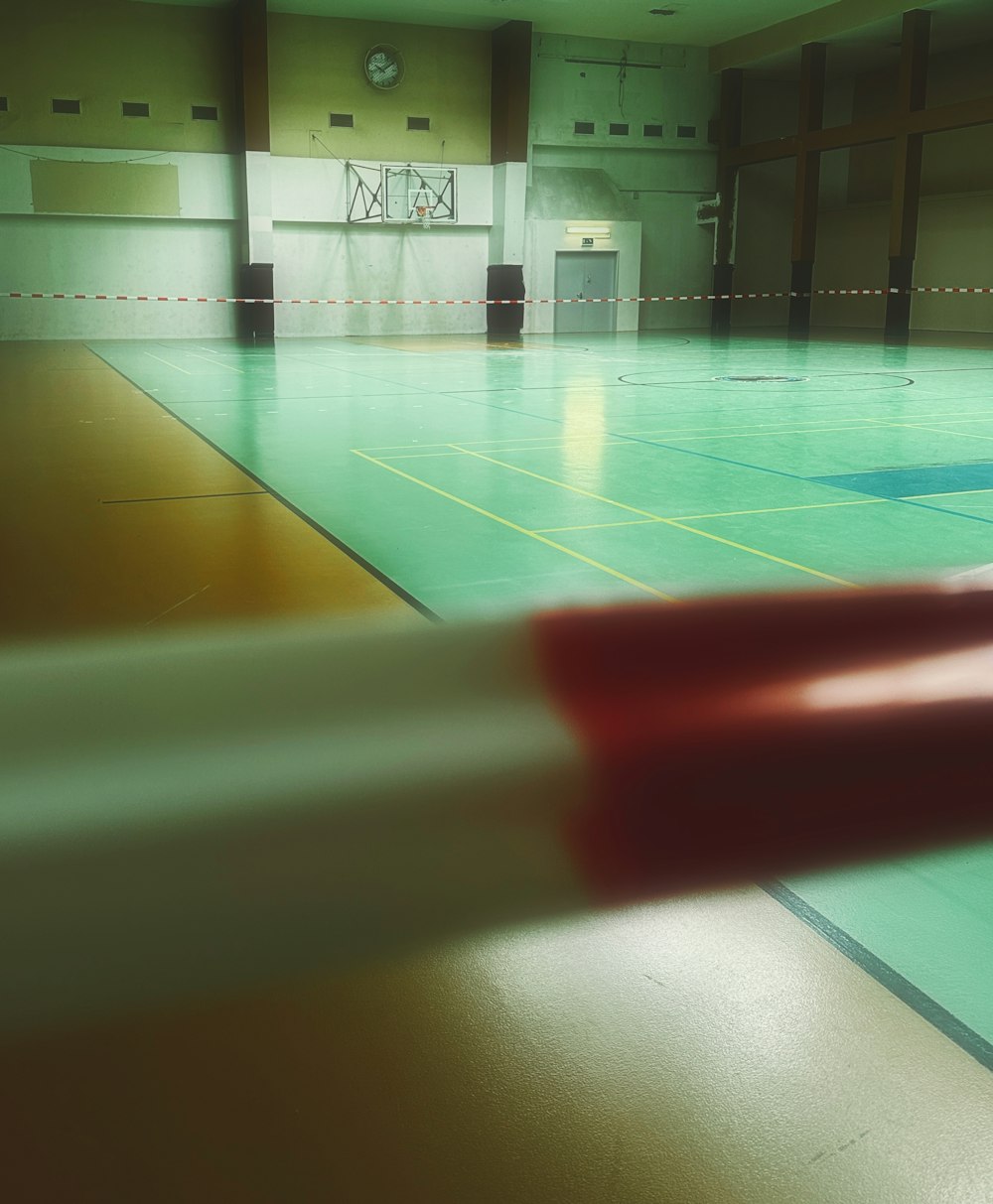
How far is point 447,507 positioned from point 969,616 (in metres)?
5.49

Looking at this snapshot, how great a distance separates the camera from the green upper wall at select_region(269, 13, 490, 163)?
25.4 meters

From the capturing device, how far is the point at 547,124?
92.0 ft

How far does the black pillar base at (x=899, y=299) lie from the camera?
78.4ft

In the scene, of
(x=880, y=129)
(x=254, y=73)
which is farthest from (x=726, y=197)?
(x=254, y=73)

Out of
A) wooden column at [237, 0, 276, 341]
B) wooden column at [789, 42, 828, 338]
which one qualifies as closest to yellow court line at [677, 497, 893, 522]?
wooden column at [789, 42, 828, 338]

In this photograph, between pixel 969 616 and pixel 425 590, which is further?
pixel 425 590

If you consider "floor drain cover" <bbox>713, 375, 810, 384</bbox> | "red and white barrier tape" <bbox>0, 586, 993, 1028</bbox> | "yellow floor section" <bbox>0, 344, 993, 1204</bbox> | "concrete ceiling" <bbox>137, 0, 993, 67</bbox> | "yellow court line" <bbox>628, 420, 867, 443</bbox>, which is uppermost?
→ "concrete ceiling" <bbox>137, 0, 993, 67</bbox>

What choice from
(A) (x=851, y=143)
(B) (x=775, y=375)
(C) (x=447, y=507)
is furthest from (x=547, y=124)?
(C) (x=447, y=507)

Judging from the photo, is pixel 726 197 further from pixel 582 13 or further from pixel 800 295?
pixel 582 13

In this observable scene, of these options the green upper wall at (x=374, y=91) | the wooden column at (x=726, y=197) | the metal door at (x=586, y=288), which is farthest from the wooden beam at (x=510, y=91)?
the wooden column at (x=726, y=197)

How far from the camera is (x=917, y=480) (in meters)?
6.85

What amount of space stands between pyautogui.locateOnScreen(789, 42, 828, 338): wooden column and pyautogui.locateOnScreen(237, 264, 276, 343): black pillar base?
38.3ft

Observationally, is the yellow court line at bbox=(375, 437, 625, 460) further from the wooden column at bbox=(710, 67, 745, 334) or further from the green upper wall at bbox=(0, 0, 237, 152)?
the wooden column at bbox=(710, 67, 745, 334)

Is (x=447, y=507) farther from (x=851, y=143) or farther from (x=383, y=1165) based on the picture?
(x=851, y=143)
